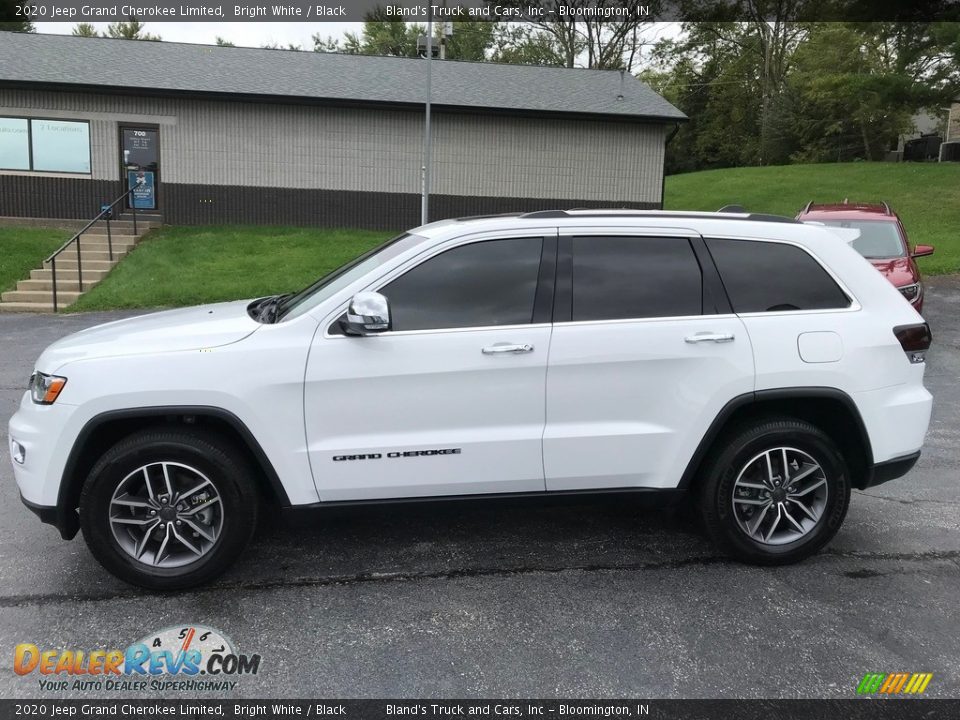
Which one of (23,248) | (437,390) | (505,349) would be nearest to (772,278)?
(505,349)

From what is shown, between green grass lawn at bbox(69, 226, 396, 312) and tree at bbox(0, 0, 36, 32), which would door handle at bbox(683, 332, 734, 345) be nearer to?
green grass lawn at bbox(69, 226, 396, 312)

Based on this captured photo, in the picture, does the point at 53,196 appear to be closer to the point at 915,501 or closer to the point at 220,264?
the point at 220,264

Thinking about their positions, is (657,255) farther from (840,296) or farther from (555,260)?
(840,296)

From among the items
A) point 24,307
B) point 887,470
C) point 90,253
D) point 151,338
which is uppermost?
point 151,338

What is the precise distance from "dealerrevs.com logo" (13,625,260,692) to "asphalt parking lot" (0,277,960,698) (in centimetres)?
6

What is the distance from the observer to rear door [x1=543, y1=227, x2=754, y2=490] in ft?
13.2

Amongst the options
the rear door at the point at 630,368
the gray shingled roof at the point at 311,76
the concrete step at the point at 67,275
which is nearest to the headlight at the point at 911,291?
the rear door at the point at 630,368

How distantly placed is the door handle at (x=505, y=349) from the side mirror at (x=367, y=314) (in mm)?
499

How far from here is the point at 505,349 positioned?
392 cm

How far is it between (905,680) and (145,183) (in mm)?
21212

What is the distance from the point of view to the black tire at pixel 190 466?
12.4ft

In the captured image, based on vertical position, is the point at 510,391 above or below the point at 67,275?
above

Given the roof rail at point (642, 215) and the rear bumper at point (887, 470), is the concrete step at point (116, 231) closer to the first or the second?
the roof rail at point (642, 215)

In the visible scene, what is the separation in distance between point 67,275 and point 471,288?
1474 centimetres
